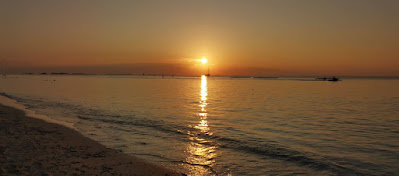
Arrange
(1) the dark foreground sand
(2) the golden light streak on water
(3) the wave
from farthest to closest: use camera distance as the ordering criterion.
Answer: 1. (3) the wave
2. (2) the golden light streak on water
3. (1) the dark foreground sand

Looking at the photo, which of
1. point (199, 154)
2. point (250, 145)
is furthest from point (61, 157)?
point (250, 145)

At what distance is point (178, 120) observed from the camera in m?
24.6

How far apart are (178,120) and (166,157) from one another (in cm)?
1136

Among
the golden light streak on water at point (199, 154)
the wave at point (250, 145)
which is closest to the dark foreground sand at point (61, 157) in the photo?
the golden light streak on water at point (199, 154)

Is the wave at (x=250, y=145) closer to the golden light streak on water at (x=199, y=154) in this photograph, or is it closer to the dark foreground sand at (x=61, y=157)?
the golden light streak on water at (x=199, y=154)

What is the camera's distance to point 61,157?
12055mm

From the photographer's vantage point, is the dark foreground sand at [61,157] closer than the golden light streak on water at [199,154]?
Yes

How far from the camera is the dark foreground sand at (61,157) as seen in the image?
34.0 feet

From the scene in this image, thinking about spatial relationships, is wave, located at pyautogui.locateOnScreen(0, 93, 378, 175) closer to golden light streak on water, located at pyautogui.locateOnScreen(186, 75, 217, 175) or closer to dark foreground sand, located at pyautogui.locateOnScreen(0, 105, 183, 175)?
golden light streak on water, located at pyautogui.locateOnScreen(186, 75, 217, 175)

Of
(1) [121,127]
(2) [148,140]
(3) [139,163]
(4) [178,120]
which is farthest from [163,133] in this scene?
(3) [139,163]

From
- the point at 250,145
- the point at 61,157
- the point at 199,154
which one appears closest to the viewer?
the point at 61,157

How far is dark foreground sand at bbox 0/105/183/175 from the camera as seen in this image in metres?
10.4

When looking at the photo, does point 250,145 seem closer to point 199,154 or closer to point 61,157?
point 199,154

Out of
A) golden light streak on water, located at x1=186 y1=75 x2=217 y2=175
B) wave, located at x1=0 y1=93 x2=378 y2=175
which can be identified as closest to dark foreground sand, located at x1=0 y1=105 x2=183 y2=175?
golden light streak on water, located at x1=186 y1=75 x2=217 y2=175
